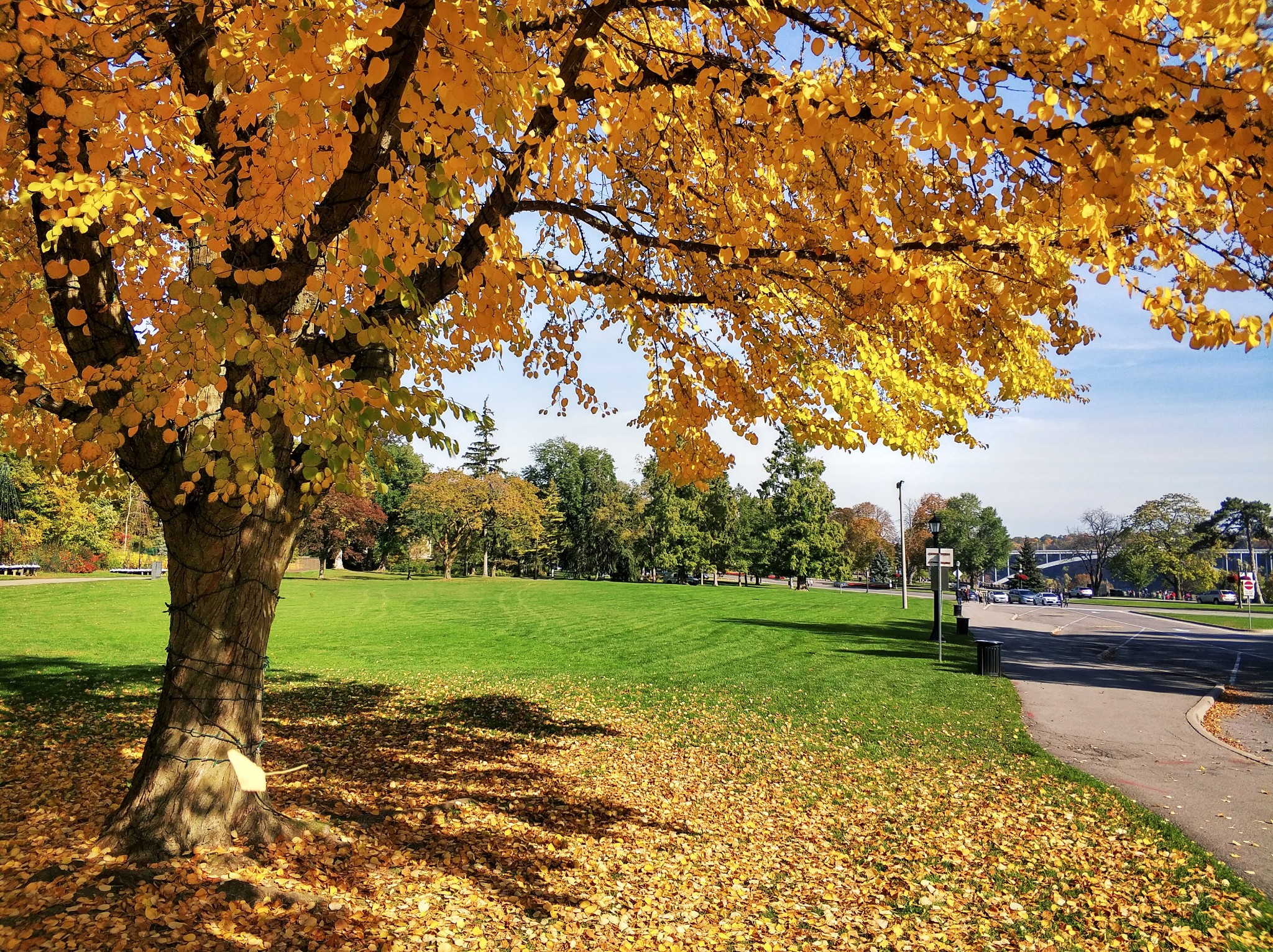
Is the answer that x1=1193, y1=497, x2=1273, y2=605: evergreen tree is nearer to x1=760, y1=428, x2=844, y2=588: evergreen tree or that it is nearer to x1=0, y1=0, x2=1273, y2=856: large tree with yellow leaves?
x1=760, y1=428, x2=844, y2=588: evergreen tree

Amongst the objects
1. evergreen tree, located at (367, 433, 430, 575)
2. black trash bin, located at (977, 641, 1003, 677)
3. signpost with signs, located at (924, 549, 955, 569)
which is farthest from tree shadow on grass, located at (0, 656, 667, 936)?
evergreen tree, located at (367, 433, 430, 575)

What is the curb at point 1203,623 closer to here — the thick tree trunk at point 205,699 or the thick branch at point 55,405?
the thick tree trunk at point 205,699

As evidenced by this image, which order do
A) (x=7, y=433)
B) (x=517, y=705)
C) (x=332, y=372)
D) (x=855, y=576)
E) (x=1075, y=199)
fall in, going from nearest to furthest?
(x=1075, y=199) < (x=332, y=372) < (x=7, y=433) < (x=517, y=705) < (x=855, y=576)

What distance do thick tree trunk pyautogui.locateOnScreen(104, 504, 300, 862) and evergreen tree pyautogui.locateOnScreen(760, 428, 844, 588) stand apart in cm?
5085

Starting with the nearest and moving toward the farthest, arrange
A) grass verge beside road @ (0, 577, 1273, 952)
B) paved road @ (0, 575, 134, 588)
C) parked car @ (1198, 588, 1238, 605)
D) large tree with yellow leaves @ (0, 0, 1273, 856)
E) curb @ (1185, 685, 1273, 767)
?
large tree with yellow leaves @ (0, 0, 1273, 856) < grass verge beside road @ (0, 577, 1273, 952) < curb @ (1185, 685, 1273, 767) < paved road @ (0, 575, 134, 588) < parked car @ (1198, 588, 1238, 605)

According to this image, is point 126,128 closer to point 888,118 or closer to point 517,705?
point 888,118

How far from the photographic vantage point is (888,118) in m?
3.65

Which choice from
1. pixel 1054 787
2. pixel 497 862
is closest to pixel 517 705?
pixel 497 862

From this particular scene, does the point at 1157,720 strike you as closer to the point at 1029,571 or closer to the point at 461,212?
the point at 461,212

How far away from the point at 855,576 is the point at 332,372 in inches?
4171

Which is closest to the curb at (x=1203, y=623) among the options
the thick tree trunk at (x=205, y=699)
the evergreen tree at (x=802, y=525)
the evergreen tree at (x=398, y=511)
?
the evergreen tree at (x=802, y=525)

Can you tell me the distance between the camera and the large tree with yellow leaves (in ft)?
10.1

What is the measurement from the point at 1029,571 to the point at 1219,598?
1073 inches

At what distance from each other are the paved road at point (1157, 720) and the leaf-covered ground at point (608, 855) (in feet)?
1.77
